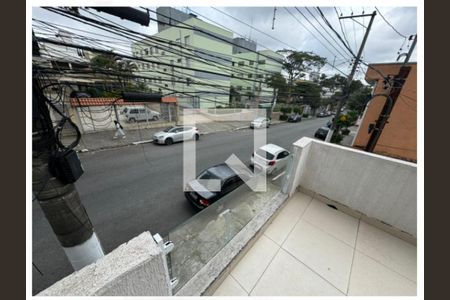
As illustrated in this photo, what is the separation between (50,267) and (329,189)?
6.10 meters

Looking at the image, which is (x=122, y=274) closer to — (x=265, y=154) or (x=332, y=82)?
(x=265, y=154)

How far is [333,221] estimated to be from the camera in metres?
3.36

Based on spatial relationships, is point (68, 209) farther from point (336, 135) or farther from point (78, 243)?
point (336, 135)

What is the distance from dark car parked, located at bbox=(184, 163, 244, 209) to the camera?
5.01m

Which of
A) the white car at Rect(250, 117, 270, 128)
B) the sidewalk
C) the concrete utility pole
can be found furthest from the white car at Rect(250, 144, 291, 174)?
the white car at Rect(250, 117, 270, 128)

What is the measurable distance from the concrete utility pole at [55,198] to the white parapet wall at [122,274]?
3.32 ft

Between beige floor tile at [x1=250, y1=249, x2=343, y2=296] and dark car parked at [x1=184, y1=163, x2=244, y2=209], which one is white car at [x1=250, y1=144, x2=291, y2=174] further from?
beige floor tile at [x1=250, y1=249, x2=343, y2=296]

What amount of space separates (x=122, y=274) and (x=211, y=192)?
3996 mm

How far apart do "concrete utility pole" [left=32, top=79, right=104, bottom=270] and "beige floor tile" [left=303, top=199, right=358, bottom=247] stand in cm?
364

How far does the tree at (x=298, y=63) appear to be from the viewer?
85.0ft

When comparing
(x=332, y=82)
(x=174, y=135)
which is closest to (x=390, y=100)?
(x=174, y=135)

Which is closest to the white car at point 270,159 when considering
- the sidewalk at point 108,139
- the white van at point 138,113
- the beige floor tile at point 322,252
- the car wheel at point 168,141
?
the beige floor tile at point 322,252

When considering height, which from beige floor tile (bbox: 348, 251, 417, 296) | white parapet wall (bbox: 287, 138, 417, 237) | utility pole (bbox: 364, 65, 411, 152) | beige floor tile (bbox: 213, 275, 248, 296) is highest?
utility pole (bbox: 364, 65, 411, 152)

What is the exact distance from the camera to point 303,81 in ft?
92.9
